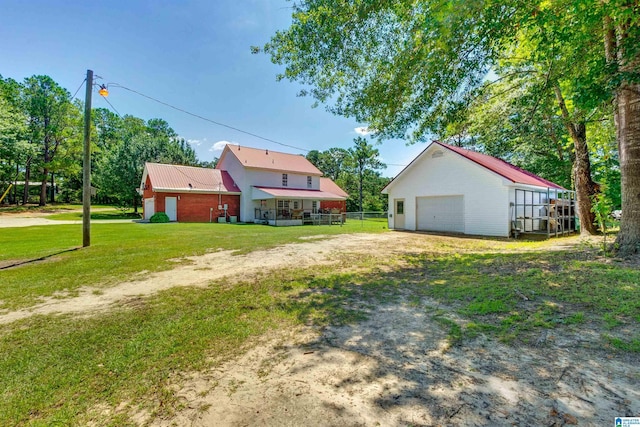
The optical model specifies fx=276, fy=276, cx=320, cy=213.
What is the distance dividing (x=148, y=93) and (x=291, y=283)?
15713mm

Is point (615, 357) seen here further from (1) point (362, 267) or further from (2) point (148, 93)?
(2) point (148, 93)

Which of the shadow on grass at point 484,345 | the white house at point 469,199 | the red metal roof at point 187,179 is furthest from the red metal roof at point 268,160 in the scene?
Answer: the shadow on grass at point 484,345

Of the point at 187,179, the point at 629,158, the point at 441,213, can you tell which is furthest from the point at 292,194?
the point at 629,158

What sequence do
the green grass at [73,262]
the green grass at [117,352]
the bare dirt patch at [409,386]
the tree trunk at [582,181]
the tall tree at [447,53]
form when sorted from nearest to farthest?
the bare dirt patch at [409,386]
the green grass at [117,352]
the tall tree at [447,53]
the green grass at [73,262]
the tree trunk at [582,181]

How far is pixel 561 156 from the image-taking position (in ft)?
67.6

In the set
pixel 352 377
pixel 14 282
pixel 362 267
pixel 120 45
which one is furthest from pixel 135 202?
pixel 352 377

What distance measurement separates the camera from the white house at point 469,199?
13625mm

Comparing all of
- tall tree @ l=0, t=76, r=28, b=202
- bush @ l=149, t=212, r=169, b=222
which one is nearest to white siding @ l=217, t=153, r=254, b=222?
bush @ l=149, t=212, r=169, b=222

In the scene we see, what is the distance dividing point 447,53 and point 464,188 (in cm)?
1078

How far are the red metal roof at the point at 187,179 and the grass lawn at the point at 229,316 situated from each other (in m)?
18.2

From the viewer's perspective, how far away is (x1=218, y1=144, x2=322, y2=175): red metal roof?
27.4 m

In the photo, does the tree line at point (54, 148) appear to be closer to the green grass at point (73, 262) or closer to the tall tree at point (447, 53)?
the green grass at point (73, 262)

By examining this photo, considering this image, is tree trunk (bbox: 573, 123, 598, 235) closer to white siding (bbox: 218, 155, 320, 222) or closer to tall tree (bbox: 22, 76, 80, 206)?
white siding (bbox: 218, 155, 320, 222)

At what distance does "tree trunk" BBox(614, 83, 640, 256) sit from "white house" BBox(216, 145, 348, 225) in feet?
66.3
